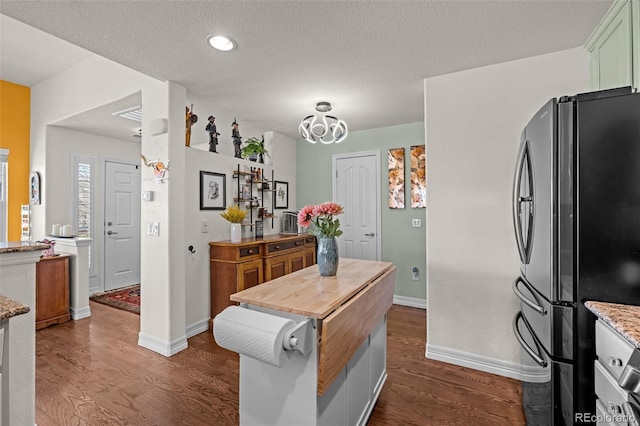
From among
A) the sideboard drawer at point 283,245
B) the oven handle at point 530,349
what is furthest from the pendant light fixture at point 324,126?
the oven handle at point 530,349

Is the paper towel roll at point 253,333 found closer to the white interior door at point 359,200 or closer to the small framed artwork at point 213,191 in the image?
the small framed artwork at point 213,191

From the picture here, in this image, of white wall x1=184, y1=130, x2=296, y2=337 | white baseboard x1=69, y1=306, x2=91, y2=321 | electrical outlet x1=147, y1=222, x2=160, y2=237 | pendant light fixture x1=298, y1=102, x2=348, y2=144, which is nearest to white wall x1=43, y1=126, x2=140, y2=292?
white baseboard x1=69, y1=306, x2=91, y2=321

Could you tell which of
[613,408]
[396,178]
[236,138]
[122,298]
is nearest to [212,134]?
[236,138]

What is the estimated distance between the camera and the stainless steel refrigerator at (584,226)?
4.11ft

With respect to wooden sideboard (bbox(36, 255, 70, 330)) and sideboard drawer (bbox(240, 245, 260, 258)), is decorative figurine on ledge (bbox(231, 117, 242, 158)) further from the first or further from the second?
wooden sideboard (bbox(36, 255, 70, 330))

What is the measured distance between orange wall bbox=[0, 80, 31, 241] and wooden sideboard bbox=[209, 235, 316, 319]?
114 inches

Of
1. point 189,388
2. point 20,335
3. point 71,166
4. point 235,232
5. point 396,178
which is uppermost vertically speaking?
point 71,166

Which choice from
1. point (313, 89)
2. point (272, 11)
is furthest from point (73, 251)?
point (272, 11)

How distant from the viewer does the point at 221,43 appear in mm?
2104

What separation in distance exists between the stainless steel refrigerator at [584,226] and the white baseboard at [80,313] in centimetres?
445

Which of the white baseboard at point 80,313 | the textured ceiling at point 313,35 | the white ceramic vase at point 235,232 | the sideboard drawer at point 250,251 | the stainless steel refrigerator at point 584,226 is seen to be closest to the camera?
the stainless steel refrigerator at point 584,226

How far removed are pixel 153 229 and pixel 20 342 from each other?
1.37 metres

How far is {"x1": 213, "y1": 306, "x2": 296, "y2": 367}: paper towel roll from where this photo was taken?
115 centimetres

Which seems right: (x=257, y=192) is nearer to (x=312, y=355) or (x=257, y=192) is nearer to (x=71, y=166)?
(x=71, y=166)
